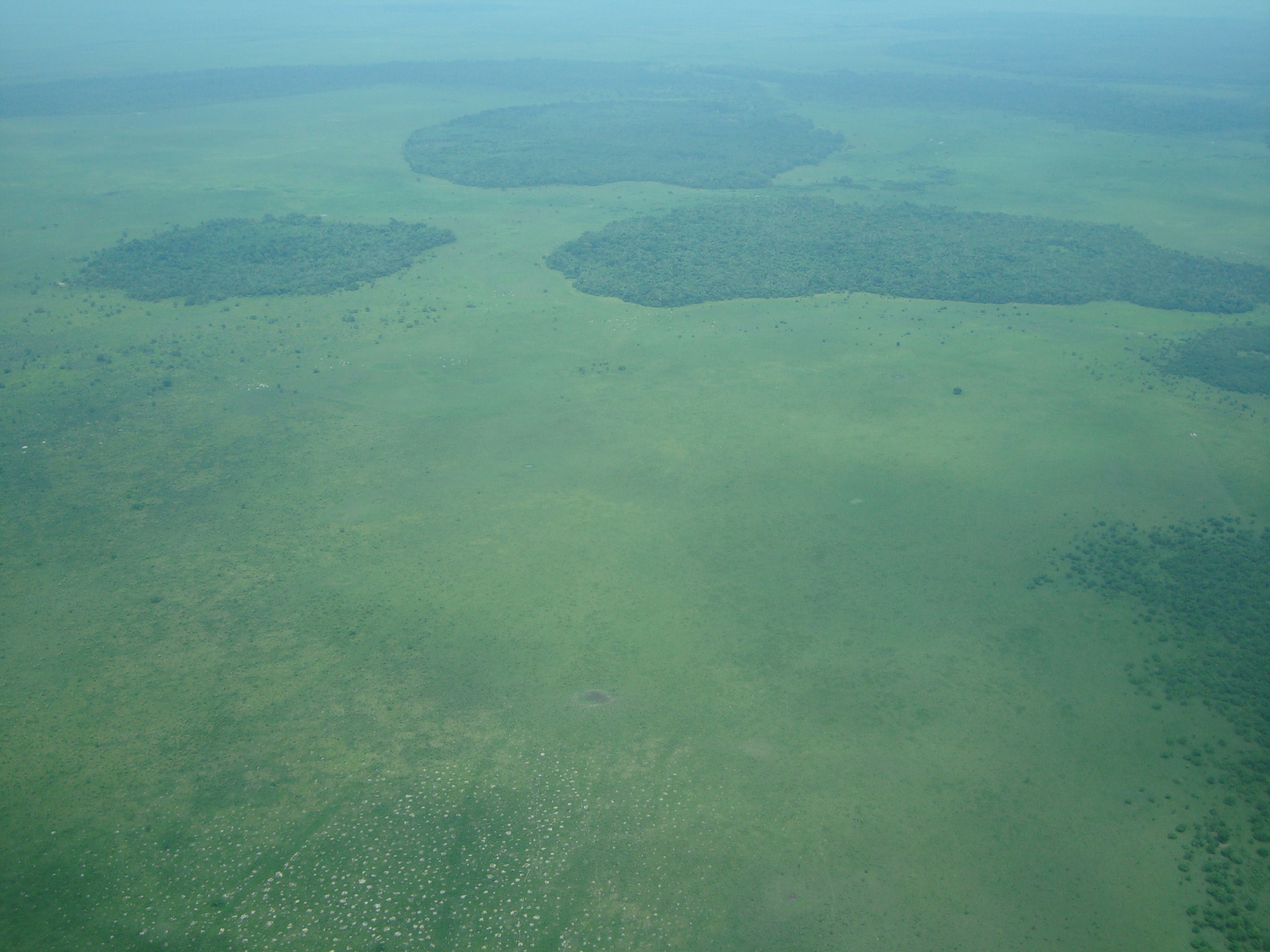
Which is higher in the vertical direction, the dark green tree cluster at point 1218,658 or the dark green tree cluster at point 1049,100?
the dark green tree cluster at point 1049,100

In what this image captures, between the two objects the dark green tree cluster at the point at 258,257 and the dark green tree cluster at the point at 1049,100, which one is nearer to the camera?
the dark green tree cluster at the point at 258,257

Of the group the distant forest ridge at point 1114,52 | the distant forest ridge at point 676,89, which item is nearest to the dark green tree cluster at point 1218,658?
the distant forest ridge at point 676,89

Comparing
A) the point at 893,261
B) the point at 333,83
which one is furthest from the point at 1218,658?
the point at 333,83

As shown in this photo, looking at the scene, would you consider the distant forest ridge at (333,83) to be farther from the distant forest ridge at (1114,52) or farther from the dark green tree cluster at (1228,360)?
the dark green tree cluster at (1228,360)

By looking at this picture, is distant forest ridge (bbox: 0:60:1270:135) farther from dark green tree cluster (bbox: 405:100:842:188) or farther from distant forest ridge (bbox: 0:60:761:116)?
dark green tree cluster (bbox: 405:100:842:188)

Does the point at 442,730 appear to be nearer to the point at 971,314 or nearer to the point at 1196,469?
the point at 1196,469

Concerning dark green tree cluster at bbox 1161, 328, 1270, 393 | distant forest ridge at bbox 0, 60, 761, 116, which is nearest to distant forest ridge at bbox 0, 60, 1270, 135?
distant forest ridge at bbox 0, 60, 761, 116

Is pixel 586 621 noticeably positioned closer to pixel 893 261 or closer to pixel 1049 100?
pixel 893 261
